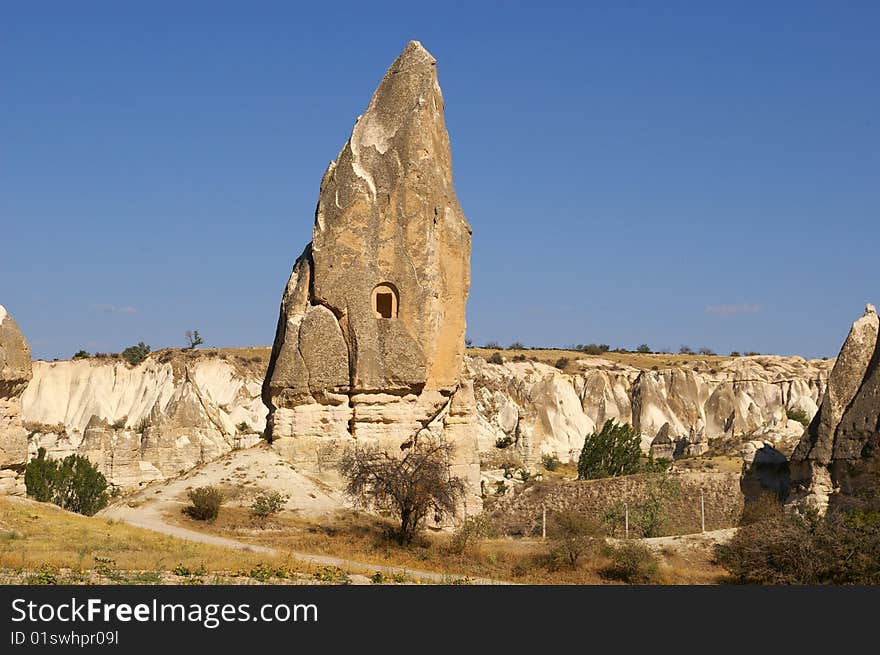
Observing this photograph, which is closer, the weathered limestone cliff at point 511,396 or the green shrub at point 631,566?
the green shrub at point 631,566

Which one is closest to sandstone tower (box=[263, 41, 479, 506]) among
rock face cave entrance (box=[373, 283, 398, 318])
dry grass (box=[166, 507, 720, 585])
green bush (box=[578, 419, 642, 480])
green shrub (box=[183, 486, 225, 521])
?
rock face cave entrance (box=[373, 283, 398, 318])

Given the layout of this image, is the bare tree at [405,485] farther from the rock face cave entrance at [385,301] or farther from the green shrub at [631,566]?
the green shrub at [631,566]

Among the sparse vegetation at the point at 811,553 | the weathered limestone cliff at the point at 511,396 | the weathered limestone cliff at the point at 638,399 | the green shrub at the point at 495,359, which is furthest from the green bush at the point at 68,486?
the green shrub at the point at 495,359

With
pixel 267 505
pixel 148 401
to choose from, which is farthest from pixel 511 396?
pixel 267 505

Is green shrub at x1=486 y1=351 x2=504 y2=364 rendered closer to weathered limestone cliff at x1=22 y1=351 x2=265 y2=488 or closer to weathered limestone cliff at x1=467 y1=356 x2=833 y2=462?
weathered limestone cliff at x1=467 y1=356 x2=833 y2=462

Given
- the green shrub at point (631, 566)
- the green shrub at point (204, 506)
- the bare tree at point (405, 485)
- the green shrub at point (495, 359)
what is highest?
the green shrub at point (495, 359)

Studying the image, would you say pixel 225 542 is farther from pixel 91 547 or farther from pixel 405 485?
pixel 405 485

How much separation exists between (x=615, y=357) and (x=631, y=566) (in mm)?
69849

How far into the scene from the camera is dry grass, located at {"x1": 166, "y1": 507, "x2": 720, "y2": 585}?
62.6 feet

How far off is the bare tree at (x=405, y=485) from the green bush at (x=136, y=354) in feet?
167

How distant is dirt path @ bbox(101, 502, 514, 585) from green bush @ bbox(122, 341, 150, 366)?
50.5 m

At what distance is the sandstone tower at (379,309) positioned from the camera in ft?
78.3

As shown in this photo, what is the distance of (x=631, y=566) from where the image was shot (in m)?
19.4

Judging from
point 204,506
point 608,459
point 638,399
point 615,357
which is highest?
point 615,357
